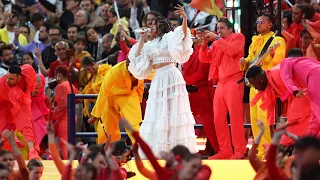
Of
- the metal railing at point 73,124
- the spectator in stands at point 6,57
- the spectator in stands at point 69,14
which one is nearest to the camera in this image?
the metal railing at point 73,124

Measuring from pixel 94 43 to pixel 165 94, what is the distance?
444cm

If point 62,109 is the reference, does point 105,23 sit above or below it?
above

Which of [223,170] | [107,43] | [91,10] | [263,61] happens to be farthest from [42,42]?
[223,170]

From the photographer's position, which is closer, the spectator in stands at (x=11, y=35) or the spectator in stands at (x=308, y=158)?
the spectator in stands at (x=308, y=158)

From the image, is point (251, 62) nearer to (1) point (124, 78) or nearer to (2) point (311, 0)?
(1) point (124, 78)

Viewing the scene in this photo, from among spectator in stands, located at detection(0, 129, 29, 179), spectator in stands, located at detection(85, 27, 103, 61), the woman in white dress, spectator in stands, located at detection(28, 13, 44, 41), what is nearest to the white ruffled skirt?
the woman in white dress

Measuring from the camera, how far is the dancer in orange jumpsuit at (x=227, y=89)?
603 inches

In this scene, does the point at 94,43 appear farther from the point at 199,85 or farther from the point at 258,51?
the point at 258,51

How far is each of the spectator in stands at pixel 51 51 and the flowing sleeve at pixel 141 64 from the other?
4.02 meters

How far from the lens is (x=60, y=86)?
16.8 m

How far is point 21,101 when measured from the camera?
49.8ft

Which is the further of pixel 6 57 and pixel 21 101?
pixel 6 57

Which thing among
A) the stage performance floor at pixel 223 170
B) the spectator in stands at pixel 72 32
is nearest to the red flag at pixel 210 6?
the stage performance floor at pixel 223 170

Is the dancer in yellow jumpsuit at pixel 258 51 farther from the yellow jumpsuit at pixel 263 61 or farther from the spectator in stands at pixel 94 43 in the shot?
the spectator in stands at pixel 94 43
